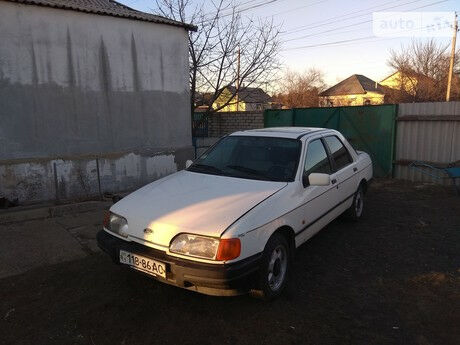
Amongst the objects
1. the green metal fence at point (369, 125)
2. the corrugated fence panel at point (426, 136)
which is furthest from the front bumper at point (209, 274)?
the green metal fence at point (369, 125)

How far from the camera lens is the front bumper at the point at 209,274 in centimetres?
298

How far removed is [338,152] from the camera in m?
5.36

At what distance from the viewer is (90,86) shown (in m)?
7.41

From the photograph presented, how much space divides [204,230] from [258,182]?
1.05 m

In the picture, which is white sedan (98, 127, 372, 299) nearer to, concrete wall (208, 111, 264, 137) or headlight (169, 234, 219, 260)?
headlight (169, 234, 219, 260)

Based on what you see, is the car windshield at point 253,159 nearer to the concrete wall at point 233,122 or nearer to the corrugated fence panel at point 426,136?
the corrugated fence panel at point 426,136

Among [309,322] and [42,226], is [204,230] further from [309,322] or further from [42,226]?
[42,226]

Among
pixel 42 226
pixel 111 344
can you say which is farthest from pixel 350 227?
pixel 42 226

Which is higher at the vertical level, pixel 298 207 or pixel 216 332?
pixel 298 207

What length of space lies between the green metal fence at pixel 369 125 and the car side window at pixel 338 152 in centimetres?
467

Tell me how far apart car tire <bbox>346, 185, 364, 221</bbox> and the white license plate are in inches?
137

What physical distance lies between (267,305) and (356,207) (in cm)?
299

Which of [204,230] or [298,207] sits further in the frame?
[298,207]

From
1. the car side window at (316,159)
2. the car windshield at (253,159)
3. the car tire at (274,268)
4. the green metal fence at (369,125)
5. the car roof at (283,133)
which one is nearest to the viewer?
the car tire at (274,268)
